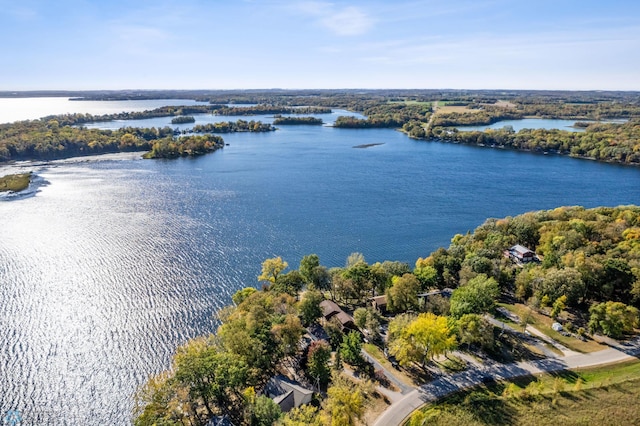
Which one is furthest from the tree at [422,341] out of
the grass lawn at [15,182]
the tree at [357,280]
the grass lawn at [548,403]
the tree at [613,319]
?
the grass lawn at [15,182]

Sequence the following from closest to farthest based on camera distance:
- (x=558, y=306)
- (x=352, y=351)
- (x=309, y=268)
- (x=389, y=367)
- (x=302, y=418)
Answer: (x=302, y=418), (x=352, y=351), (x=389, y=367), (x=558, y=306), (x=309, y=268)

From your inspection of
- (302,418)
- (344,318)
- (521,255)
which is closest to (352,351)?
(344,318)

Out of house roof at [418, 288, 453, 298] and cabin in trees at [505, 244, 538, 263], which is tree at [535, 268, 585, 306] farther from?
house roof at [418, 288, 453, 298]

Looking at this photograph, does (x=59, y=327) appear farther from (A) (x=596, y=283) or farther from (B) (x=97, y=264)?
(A) (x=596, y=283)

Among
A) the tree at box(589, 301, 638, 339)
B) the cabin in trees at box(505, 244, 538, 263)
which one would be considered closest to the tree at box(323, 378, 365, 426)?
the tree at box(589, 301, 638, 339)

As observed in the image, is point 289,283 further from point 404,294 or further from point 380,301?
point 404,294

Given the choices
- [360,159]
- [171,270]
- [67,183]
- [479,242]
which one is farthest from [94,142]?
[479,242]
